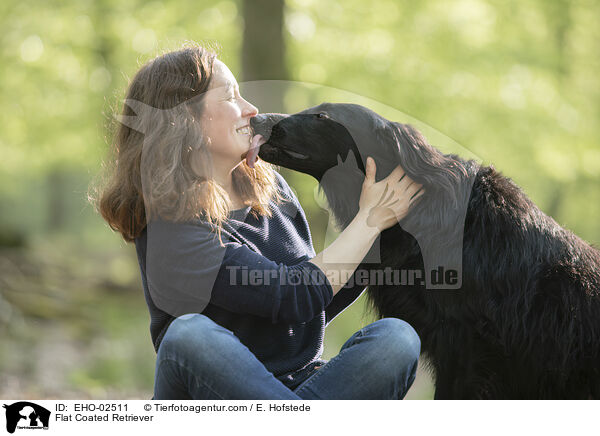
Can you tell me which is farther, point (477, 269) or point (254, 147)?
point (254, 147)

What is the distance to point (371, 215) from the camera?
200 centimetres

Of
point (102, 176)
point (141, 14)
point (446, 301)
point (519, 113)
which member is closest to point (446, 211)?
point (446, 301)

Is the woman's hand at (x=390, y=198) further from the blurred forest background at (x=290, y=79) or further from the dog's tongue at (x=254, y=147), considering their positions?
the blurred forest background at (x=290, y=79)

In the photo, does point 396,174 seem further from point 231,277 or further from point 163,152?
point 163,152

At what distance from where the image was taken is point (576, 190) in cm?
710

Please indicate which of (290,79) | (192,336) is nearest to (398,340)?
(192,336)

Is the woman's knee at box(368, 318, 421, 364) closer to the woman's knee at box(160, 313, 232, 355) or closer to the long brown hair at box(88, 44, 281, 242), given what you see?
the woman's knee at box(160, 313, 232, 355)

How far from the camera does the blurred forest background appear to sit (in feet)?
16.3

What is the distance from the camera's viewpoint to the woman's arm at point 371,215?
1.90 metres

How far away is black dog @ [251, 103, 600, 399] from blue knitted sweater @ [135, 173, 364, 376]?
0.36m
